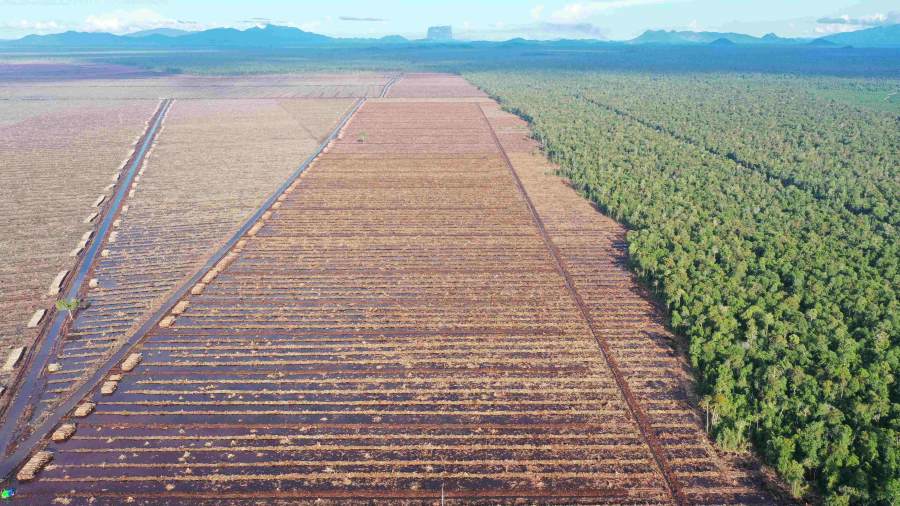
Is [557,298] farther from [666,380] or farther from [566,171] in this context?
[566,171]

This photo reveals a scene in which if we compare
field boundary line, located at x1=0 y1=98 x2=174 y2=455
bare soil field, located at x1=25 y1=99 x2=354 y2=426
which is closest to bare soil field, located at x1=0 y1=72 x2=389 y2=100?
bare soil field, located at x1=25 y1=99 x2=354 y2=426

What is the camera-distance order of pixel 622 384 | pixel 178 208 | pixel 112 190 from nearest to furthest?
1. pixel 622 384
2. pixel 178 208
3. pixel 112 190

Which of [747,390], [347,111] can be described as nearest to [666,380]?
[747,390]

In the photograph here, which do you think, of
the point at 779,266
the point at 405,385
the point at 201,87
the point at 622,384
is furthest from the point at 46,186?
the point at 201,87

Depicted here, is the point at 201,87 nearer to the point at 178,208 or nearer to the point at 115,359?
the point at 178,208

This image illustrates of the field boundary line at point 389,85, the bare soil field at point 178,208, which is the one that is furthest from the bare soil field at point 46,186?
the field boundary line at point 389,85

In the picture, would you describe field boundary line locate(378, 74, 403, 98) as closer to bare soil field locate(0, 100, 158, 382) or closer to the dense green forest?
bare soil field locate(0, 100, 158, 382)
